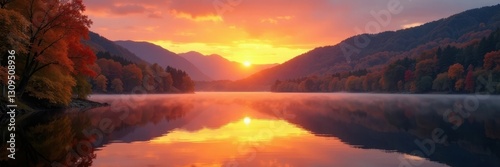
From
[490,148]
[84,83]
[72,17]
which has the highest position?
[72,17]

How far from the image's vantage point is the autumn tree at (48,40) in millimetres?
53219

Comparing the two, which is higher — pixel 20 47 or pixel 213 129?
pixel 20 47

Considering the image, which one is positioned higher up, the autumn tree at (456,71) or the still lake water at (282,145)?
the autumn tree at (456,71)

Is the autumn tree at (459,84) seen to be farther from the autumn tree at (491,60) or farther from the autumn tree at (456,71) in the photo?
the autumn tree at (491,60)

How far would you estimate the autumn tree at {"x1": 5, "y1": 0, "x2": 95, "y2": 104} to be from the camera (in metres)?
53.2

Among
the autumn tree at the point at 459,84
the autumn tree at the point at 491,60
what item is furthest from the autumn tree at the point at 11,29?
the autumn tree at the point at 459,84

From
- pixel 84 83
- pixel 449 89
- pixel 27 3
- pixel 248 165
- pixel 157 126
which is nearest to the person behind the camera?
pixel 248 165

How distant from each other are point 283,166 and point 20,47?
3593 cm

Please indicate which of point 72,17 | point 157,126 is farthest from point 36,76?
point 157,126

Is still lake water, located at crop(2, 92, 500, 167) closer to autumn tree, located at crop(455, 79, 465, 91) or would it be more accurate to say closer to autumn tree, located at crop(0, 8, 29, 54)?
autumn tree, located at crop(0, 8, 29, 54)

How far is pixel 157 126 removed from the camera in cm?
4556

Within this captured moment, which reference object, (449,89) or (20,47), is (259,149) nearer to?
(20,47)

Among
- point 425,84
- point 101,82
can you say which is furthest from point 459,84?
point 101,82

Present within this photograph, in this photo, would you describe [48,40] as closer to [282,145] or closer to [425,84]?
[282,145]
